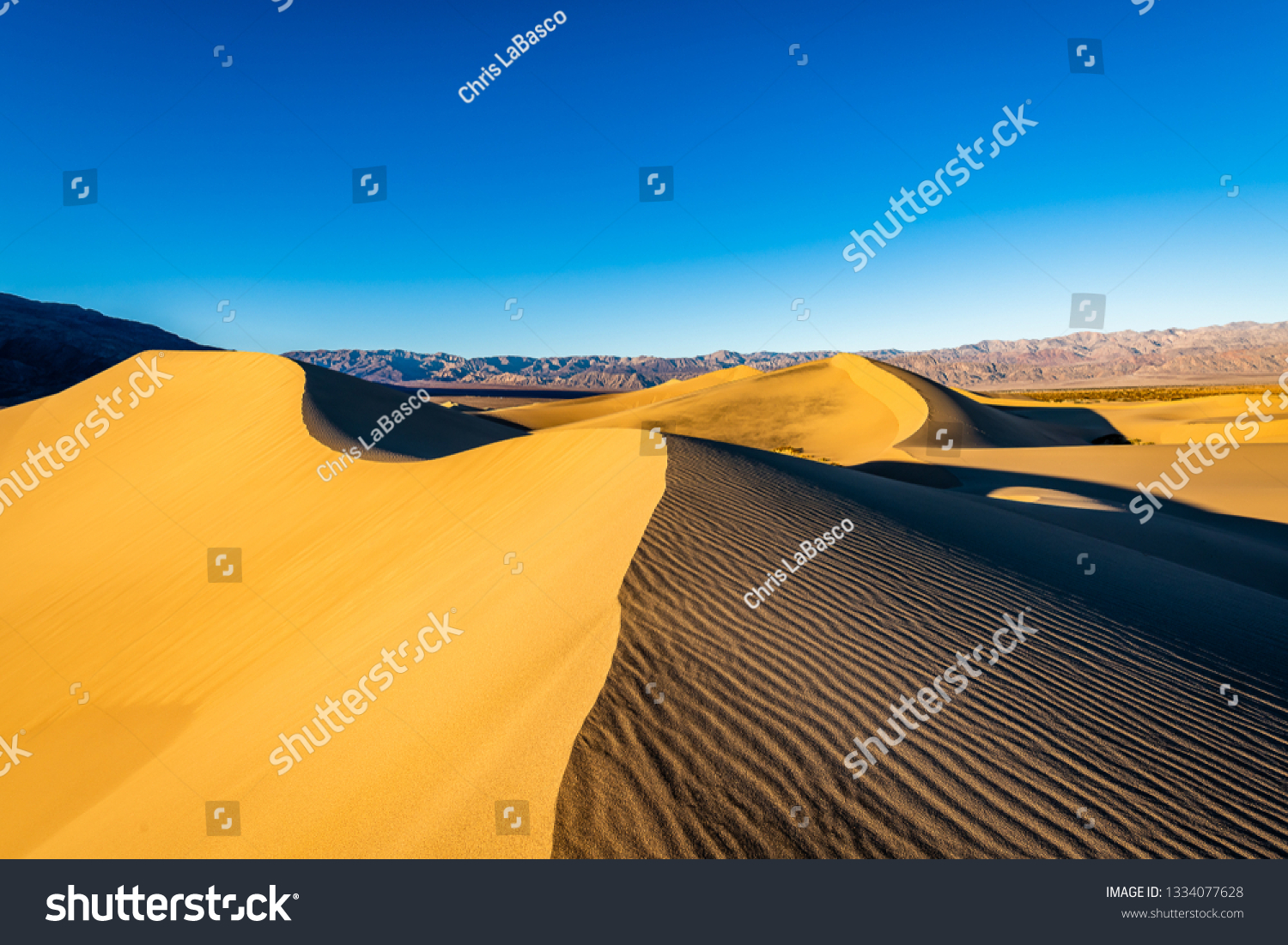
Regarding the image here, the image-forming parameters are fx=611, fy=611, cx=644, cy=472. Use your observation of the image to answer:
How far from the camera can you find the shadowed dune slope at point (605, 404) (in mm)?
52656

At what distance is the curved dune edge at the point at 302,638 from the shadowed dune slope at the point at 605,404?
36.7 metres

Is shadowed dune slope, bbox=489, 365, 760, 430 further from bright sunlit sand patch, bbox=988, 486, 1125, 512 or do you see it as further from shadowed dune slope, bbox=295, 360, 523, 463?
bright sunlit sand patch, bbox=988, 486, 1125, 512

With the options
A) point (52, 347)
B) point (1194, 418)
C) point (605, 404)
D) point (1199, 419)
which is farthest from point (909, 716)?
point (52, 347)

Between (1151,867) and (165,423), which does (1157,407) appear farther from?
(165,423)

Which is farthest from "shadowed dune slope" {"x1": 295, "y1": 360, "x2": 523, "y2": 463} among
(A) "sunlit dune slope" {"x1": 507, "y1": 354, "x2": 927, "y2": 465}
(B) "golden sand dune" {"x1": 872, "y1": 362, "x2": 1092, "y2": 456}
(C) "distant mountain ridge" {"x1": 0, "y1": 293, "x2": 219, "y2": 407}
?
(C) "distant mountain ridge" {"x1": 0, "y1": 293, "x2": 219, "y2": 407}

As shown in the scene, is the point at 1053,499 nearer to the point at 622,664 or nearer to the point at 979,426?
the point at 622,664

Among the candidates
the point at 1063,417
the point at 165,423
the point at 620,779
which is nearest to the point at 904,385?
the point at 1063,417

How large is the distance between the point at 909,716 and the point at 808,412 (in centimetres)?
3272

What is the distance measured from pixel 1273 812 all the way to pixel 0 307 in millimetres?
109168

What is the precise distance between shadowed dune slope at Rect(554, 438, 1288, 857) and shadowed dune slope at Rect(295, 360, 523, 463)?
924 cm

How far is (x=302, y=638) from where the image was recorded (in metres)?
7.21

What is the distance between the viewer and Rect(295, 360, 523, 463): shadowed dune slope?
14.5 m

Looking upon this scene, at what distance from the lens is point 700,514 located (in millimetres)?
6637

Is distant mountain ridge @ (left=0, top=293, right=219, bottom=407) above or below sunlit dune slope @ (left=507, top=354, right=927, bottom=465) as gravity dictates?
above
